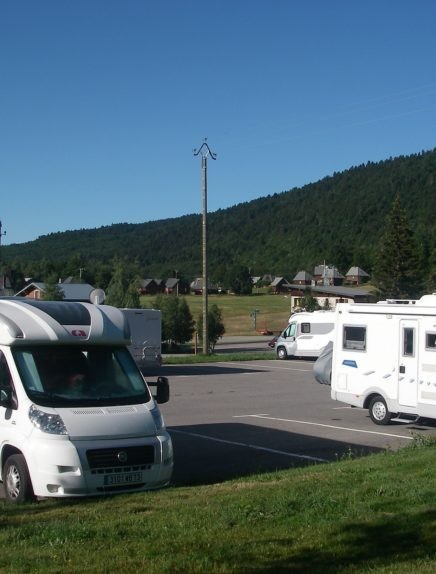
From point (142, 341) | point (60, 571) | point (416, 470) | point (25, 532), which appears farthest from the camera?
point (142, 341)

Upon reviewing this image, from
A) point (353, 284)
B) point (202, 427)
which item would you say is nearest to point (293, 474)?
point (202, 427)

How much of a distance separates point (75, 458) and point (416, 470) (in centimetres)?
406

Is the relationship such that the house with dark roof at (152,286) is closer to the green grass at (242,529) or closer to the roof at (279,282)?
the roof at (279,282)

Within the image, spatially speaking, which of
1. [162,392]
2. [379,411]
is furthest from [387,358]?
[162,392]

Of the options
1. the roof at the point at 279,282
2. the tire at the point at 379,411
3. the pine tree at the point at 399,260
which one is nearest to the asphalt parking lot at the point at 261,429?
the tire at the point at 379,411

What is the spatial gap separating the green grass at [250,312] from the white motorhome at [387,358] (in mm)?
63359

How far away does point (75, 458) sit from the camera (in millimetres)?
9055

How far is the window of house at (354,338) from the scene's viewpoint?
720 inches

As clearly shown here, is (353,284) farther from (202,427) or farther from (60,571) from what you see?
(60,571)

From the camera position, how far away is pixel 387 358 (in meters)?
17.5

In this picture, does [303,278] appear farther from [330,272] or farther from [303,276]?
[330,272]

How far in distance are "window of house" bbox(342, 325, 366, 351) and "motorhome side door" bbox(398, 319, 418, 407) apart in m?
1.24

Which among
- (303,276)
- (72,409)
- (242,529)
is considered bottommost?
(242,529)

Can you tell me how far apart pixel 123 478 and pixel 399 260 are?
232 ft
